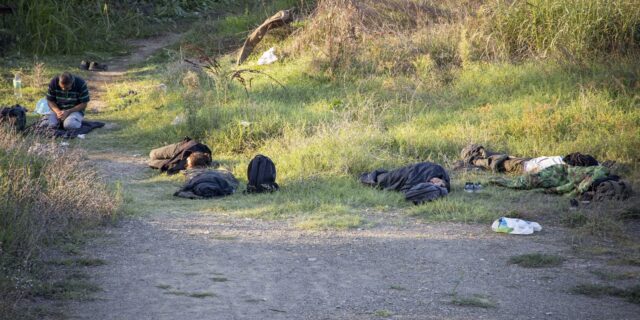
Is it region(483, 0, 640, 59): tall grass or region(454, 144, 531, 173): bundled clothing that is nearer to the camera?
region(454, 144, 531, 173): bundled clothing

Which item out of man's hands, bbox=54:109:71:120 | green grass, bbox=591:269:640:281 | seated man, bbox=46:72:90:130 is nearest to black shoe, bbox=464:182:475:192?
green grass, bbox=591:269:640:281

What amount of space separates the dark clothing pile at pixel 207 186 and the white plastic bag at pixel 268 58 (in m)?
6.33

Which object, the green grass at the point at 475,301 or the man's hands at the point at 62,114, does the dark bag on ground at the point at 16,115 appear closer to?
the man's hands at the point at 62,114

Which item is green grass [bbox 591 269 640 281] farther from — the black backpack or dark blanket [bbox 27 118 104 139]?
dark blanket [bbox 27 118 104 139]

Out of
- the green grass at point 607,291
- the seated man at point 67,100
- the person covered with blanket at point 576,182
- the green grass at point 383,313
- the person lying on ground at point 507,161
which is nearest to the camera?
the green grass at point 383,313

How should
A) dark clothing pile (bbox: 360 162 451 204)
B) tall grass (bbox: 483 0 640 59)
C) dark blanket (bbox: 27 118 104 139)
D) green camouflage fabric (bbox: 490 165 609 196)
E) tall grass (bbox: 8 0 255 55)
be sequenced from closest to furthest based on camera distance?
1. dark clothing pile (bbox: 360 162 451 204)
2. green camouflage fabric (bbox: 490 165 609 196)
3. dark blanket (bbox: 27 118 104 139)
4. tall grass (bbox: 483 0 640 59)
5. tall grass (bbox: 8 0 255 55)

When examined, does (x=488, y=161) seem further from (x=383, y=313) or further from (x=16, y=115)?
(x=16, y=115)

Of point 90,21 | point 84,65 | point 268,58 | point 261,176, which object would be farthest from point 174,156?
point 90,21

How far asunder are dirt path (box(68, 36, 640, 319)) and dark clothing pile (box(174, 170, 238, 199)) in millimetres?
870

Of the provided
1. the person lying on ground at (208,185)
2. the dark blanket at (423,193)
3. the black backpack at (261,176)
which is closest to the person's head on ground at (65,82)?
the person lying on ground at (208,185)

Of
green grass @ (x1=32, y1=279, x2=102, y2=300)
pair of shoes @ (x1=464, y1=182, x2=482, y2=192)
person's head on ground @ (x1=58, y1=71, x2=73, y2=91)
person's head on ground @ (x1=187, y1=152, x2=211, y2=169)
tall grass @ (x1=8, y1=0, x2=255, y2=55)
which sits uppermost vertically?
tall grass @ (x1=8, y1=0, x2=255, y2=55)

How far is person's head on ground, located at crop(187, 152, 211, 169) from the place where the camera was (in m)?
9.52

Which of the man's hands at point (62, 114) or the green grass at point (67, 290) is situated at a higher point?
the man's hands at point (62, 114)

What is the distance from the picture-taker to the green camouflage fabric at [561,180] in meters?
8.09
